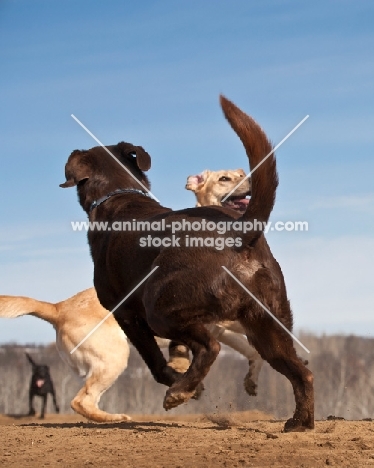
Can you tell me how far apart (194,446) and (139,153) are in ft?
10.8

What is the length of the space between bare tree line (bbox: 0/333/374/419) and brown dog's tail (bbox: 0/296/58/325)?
6750mm

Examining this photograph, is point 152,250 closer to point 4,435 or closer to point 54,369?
point 4,435

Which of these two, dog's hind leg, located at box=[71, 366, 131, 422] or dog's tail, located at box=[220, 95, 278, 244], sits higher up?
dog's tail, located at box=[220, 95, 278, 244]

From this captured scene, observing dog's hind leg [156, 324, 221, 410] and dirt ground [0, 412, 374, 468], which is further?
dog's hind leg [156, 324, 221, 410]

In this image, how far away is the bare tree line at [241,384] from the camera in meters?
18.0

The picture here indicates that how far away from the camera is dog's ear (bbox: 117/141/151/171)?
8117 mm

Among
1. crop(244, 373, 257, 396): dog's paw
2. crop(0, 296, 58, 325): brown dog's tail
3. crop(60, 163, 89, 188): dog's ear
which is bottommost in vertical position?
crop(244, 373, 257, 396): dog's paw

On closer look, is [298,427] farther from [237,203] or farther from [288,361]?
[237,203]

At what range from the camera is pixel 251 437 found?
615 cm

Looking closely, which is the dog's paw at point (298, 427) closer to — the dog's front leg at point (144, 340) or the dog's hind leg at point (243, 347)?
the dog's front leg at point (144, 340)

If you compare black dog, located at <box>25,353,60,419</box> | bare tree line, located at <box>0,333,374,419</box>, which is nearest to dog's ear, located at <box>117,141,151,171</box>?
black dog, located at <box>25,353,60,419</box>

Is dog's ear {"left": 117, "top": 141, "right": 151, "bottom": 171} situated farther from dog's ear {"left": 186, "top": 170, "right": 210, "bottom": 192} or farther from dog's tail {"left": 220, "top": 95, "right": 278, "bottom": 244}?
dog's ear {"left": 186, "top": 170, "right": 210, "bottom": 192}

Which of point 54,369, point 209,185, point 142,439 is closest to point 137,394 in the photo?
point 54,369

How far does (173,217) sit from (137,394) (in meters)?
14.4
